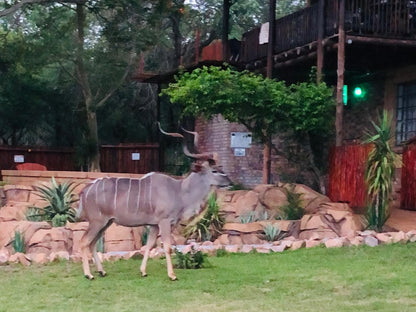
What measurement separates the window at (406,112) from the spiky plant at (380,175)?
15.4 ft

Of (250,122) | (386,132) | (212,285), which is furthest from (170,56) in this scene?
(212,285)

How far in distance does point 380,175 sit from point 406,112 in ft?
17.6

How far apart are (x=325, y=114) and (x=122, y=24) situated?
848cm

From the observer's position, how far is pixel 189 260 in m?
8.68

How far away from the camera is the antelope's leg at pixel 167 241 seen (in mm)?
7832

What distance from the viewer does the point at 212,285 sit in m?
7.46

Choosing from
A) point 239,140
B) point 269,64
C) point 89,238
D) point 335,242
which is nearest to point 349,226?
point 335,242

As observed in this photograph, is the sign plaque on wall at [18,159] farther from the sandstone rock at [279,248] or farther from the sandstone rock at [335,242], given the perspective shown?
the sandstone rock at [335,242]

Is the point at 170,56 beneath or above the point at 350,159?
above

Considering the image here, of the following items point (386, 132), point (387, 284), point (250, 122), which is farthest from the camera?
point (250, 122)

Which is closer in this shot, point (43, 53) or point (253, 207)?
point (253, 207)

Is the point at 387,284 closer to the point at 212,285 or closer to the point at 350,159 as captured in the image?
the point at 212,285

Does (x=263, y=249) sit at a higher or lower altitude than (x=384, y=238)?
lower

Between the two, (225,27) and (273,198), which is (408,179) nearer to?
(273,198)
